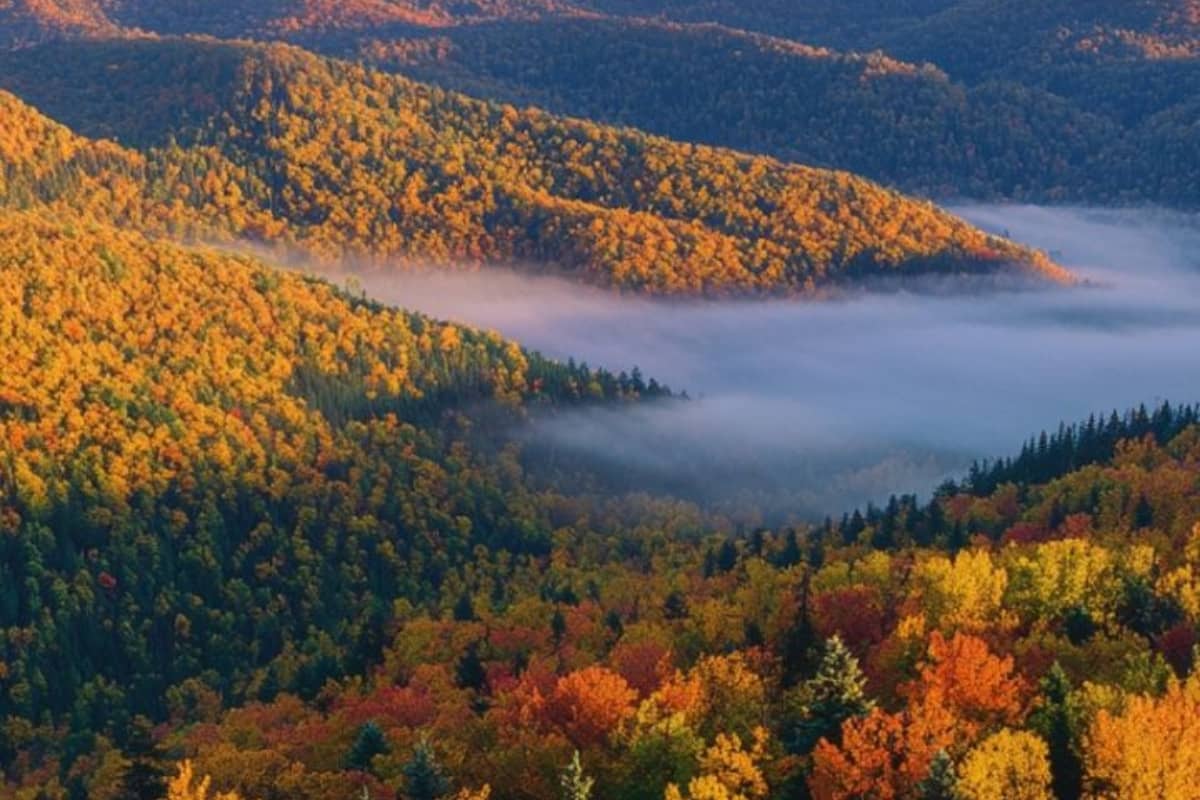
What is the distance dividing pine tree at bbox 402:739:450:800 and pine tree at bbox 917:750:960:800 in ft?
96.8

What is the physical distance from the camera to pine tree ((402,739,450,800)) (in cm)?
9244

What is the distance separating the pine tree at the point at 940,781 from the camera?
269 feet

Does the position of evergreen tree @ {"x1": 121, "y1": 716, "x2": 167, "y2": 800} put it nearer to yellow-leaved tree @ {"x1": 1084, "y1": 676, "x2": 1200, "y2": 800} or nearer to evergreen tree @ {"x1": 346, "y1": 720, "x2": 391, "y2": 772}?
evergreen tree @ {"x1": 346, "y1": 720, "x2": 391, "y2": 772}

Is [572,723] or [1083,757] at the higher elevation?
[1083,757]

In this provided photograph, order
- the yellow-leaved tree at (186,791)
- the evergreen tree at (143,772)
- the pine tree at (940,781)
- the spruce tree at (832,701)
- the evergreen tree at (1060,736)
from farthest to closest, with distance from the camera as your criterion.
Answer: the evergreen tree at (143,772)
the yellow-leaved tree at (186,791)
the spruce tree at (832,701)
the evergreen tree at (1060,736)
the pine tree at (940,781)

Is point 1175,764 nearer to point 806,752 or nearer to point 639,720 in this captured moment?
point 806,752

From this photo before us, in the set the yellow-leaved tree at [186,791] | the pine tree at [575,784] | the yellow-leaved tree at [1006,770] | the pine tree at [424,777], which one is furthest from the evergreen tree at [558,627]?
the yellow-leaved tree at [1006,770]

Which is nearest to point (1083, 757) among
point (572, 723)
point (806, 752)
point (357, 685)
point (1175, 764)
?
point (1175, 764)

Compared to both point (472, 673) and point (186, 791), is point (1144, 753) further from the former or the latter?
point (472, 673)

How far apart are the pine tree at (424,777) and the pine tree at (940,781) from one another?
1161 inches

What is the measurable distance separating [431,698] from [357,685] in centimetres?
2598

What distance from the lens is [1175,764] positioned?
84.9 m

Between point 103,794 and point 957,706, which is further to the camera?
point 103,794

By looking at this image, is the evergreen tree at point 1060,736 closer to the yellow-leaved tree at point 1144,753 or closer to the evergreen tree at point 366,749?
the yellow-leaved tree at point 1144,753
